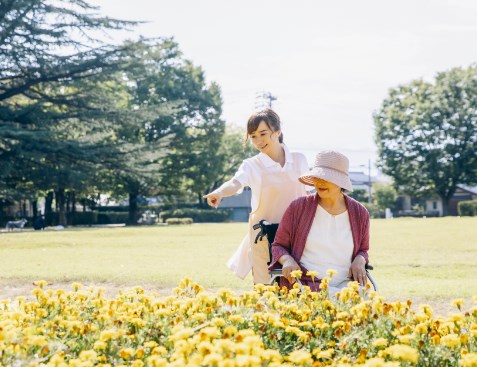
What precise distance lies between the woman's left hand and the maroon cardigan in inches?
3.2

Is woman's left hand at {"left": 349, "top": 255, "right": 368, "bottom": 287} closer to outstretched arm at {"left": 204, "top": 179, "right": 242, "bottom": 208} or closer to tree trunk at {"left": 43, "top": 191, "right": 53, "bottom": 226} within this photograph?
outstretched arm at {"left": 204, "top": 179, "right": 242, "bottom": 208}

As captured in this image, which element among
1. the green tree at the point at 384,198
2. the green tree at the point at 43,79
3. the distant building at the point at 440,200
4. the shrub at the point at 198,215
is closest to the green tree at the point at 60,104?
the green tree at the point at 43,79

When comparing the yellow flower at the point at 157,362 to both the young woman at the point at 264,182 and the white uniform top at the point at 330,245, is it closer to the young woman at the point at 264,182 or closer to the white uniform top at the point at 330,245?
the white uniform top at the point at 330,245

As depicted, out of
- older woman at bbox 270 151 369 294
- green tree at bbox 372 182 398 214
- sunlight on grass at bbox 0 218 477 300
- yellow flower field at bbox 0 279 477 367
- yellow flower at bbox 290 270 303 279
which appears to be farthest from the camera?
green tree at bbox 372 182 398 214

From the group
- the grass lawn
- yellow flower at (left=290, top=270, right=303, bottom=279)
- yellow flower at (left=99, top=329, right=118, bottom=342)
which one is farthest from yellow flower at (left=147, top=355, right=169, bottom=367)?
the grass lawn

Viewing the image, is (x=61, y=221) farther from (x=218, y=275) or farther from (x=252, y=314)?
(x=252, y=314)

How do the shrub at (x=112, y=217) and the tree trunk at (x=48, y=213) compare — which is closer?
the tree trunk at (x=48, y=213)

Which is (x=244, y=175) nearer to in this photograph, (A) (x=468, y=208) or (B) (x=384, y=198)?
(A) (x=468, y=208)

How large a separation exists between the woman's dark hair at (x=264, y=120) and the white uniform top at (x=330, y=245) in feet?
2.26

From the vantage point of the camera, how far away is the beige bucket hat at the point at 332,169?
3623 mm

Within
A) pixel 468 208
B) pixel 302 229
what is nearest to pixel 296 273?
pixel 302 229

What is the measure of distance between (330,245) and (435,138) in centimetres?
4762

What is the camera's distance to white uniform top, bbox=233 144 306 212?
4090mm

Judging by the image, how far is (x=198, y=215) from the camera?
4747cm
